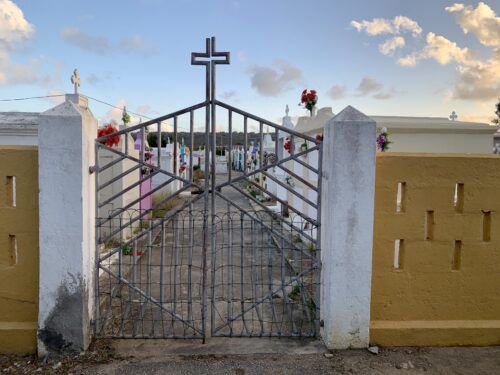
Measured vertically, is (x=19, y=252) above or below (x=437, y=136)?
below

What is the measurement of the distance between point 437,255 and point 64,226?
3498mm

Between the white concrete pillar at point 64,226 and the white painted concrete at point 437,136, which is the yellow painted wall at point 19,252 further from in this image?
the white painted concrete at point 437,136

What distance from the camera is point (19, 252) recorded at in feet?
13.1

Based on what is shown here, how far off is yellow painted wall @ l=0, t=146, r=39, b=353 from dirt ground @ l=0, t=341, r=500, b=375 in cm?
23

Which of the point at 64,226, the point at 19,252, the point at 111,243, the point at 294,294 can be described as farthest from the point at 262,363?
the point at 111,243

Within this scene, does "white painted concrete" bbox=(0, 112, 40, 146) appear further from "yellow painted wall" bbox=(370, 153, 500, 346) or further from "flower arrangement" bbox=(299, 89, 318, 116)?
"yellow painted wall" bbox=(370, 153, 500, 346)

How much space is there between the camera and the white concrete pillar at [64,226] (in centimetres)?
384

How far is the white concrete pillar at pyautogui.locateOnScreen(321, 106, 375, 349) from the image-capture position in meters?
3.96

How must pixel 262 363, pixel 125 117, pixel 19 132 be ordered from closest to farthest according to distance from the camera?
pixel 262 363
pixel 19 132
pixel 125 117

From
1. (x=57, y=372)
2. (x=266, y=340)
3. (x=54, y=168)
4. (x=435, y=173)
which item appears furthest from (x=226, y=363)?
(x=435, y=173)

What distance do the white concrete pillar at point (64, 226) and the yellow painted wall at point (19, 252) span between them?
149mm

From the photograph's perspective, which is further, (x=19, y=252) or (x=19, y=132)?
(x=19, y=132)

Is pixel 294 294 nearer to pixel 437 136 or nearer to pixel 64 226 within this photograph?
pixel 64 226

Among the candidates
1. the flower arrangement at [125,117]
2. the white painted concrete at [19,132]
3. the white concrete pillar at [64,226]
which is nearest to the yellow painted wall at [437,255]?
the white concrete pillar at [64,226]
